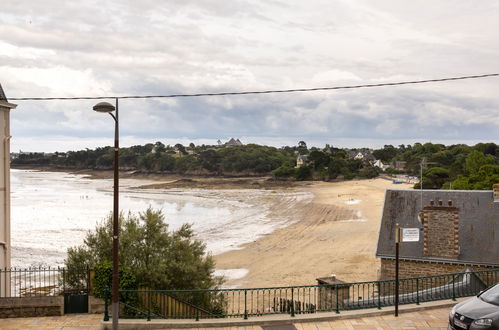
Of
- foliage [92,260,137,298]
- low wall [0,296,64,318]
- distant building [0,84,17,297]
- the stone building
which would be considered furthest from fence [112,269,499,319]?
distant building [0,84,17,297]

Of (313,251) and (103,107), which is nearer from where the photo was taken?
(103,107)

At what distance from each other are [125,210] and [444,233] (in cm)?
4644

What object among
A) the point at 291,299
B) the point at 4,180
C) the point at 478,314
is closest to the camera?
the point at 478,314

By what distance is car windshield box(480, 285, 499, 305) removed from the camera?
9.81m

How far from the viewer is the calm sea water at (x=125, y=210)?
38750mm

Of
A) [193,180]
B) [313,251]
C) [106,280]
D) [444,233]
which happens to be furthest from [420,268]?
[193,180]

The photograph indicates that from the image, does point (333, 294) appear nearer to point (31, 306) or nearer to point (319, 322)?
point (319, 322)

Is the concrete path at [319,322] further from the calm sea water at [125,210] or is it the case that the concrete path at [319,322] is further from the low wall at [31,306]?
the calm sea water at [125,210]

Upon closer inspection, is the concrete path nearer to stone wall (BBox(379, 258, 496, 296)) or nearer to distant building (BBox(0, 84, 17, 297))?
stone wall (BBox(379, 258, 496, 296))

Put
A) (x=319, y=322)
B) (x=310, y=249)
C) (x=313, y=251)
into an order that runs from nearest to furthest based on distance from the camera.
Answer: (x=319, y=322)
(x=313, y=251)
(x=310, y=249)

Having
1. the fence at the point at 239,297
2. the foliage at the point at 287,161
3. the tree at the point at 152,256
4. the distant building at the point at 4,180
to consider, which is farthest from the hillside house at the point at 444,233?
the foliage at the point at 287,161

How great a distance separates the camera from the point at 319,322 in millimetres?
11992

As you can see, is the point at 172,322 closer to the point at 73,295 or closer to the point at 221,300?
the point at 73,295

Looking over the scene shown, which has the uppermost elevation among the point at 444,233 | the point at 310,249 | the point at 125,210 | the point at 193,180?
the point at 444,233
